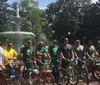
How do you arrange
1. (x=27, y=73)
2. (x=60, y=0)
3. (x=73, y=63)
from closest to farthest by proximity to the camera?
(x=27, y=73)
(x=73, y=63)
(x=60, y=0)

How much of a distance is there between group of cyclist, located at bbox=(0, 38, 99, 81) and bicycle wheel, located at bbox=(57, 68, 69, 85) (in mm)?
500

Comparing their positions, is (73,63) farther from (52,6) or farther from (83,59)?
(52,6)

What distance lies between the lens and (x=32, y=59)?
10.7 metres

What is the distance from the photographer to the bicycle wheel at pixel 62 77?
11.2 metres

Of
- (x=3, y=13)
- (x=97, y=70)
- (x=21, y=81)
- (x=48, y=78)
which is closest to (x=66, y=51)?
(x=97, y=70)

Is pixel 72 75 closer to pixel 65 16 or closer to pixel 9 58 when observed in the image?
pixel 9 58

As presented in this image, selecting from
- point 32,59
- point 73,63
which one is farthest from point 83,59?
point 32,59

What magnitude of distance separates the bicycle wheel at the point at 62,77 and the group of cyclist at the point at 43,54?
1.64ft

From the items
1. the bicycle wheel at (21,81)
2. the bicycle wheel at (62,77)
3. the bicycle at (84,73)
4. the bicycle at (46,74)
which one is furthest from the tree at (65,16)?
the bicycle wheel at (21,81)

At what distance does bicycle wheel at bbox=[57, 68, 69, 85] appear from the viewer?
441 inches

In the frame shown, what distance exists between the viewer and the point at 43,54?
11258 millimetres

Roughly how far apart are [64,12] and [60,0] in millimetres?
4874

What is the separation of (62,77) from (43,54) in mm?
1143

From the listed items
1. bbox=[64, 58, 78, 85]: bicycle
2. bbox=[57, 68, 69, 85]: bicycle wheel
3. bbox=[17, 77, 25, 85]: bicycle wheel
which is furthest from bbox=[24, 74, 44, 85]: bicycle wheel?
bbox=[64, 58, 78, 85]: bicycle
